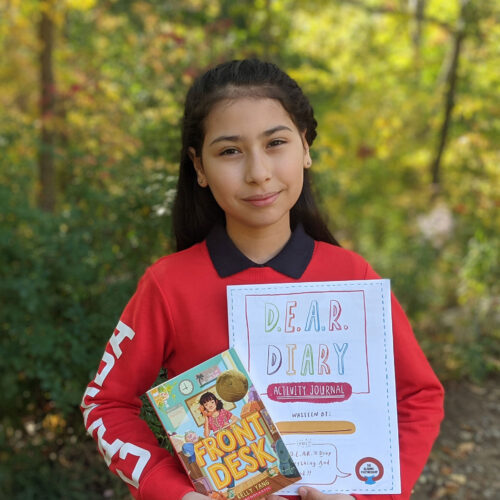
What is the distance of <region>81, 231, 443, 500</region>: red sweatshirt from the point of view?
64.7 inches

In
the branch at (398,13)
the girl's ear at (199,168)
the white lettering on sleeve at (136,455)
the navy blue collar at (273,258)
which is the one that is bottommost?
the white lettering on sleeve at (136,455)

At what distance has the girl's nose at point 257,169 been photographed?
5.33ft

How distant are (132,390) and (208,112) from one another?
0.81 meters

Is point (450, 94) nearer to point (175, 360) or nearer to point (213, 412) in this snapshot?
point (175, 360)

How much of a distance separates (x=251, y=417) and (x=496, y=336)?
3.52m

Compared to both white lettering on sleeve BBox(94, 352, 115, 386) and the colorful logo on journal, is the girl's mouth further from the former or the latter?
the colorful logo on journal

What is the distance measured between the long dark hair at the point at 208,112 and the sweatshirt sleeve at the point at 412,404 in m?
0.49

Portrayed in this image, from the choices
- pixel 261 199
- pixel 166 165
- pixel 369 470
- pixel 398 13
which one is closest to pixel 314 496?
pixel 369 470

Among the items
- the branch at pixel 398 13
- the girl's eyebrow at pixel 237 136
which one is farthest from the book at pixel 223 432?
the branch at pixel 398 13

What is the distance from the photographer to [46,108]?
685 centimetres

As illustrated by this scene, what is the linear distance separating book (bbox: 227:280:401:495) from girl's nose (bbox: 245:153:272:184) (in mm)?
292

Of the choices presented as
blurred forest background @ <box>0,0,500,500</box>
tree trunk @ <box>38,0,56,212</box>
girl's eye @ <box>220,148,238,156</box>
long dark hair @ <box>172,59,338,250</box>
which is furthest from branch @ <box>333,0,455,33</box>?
girl's eye @ <box>220,148,238,156</box>

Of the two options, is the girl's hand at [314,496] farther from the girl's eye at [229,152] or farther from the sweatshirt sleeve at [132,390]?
the girl's eye at [229,152]

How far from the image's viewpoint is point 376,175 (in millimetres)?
8844
